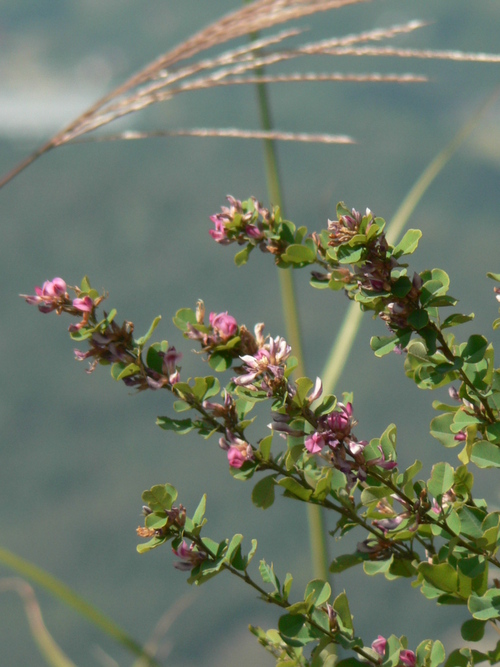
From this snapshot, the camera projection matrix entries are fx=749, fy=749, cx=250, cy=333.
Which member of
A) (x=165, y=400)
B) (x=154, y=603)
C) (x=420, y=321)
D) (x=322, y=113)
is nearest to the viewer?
(x=420, y=321)

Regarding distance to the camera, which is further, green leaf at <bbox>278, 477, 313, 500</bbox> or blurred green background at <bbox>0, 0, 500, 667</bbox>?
blurred green background at <bbox>0, 0, 500, 667</bbox>

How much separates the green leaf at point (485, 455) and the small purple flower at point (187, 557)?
13cm

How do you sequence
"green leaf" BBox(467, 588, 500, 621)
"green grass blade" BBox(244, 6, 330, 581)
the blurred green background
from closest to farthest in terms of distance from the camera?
1. "green leaf" BBox(467, 588, 500, 621)
2. "green grass blade" BBox(244, 6, 330, 581)
3. the blurred green background

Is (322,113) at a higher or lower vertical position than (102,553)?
higher

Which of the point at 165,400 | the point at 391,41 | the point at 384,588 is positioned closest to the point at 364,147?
the point at 391,41

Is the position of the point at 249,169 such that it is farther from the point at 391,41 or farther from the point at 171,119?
the point at 391,41

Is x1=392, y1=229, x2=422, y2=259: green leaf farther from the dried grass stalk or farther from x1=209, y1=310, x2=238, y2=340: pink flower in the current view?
the dried grass stalk

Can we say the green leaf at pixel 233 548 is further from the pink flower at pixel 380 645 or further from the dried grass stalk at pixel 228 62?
the dried grass stalk at pixel 228 62

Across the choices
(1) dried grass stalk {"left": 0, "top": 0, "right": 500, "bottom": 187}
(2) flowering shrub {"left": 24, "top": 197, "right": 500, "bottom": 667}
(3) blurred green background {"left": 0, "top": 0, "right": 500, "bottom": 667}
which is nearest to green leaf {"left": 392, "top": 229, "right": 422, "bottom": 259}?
(2) flowering shrub {"left": 24, "top": 197, "right": 500, "bottom": 667}

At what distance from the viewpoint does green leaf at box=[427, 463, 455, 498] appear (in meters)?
0.33

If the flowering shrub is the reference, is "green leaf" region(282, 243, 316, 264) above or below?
above

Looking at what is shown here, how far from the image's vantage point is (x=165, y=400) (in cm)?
143

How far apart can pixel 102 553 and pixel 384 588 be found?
481 millimetres

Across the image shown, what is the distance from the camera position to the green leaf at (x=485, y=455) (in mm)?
329
